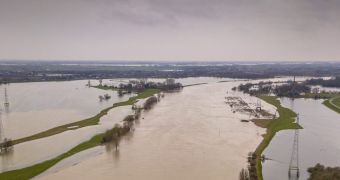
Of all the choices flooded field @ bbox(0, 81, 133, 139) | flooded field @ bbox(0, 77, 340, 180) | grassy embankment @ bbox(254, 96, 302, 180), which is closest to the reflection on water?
flooded field @ bbox(0, 77, 340, 180)

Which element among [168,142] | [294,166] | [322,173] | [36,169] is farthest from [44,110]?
[322,173]

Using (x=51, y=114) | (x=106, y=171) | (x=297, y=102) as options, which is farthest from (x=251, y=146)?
(x=297, y=102)

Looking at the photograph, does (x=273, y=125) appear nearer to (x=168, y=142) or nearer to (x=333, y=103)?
(x=168, y=142)

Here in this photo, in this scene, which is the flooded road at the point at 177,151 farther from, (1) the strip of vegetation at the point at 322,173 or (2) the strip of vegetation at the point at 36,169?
(1) the strip of vegetation at the point at 322,173

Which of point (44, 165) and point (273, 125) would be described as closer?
point (44, 165)

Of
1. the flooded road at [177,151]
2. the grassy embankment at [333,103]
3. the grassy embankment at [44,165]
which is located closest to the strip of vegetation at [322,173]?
the flooded road at [177,151]

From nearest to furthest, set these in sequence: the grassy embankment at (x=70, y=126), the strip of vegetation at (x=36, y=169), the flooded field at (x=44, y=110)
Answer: the strip of vegetation at (x=36, y=169)
the grassy embankment at (x=70, y=126)
the flooded field at (x=44, y=110)

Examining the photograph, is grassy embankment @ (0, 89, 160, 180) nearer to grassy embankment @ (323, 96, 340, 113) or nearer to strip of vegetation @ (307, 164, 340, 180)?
strip of vegetation @ (307, 164, 340, 180)
